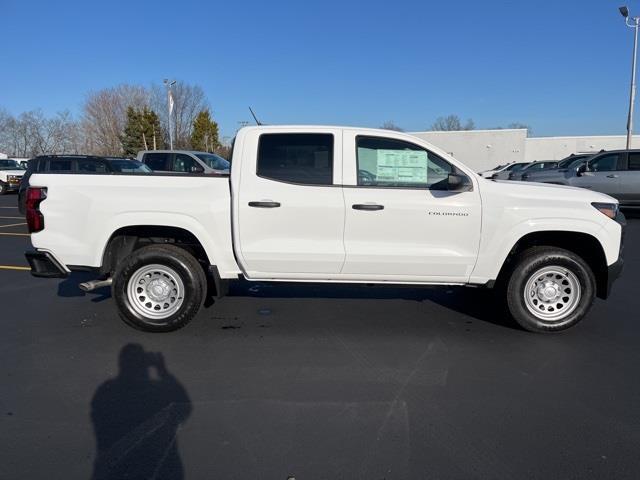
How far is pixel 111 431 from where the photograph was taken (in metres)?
2.99

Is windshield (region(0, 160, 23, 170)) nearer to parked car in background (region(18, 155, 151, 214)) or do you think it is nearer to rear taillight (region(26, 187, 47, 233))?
parked car in background (region(18, 155, 151, 214))

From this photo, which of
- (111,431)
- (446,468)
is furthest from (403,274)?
(111,431)


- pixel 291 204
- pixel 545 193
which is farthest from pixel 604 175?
pixel 291 204

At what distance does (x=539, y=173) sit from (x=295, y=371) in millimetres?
14694

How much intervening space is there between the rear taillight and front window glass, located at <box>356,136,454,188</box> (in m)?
3.16

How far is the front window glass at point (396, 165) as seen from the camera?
458cm

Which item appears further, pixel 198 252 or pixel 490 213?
pixel 198 252

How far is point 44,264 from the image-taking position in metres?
4.75

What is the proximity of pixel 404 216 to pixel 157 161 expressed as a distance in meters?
13.0

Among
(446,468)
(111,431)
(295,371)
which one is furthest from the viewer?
(295,371)

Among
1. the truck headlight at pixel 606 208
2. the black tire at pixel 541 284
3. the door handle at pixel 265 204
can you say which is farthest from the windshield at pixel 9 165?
the truck headlight at pixel 606 208

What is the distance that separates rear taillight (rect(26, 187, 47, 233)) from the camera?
461 centimetres

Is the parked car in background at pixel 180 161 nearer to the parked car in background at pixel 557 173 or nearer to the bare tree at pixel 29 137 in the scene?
the parked car in background at pixel 557 173

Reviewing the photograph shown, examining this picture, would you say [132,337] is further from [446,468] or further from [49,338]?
[446,468]
